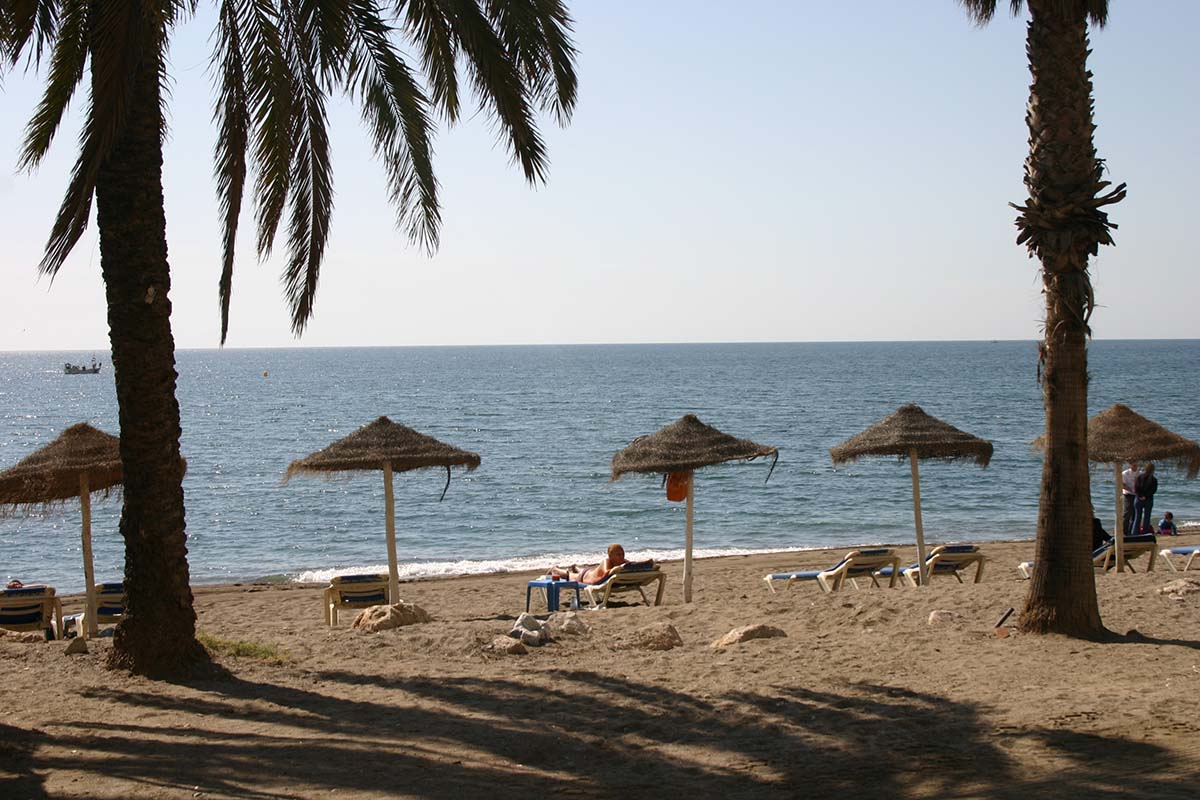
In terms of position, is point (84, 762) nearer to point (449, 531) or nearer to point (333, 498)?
point (449, 531)

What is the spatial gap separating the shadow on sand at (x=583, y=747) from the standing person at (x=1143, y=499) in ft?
43.9

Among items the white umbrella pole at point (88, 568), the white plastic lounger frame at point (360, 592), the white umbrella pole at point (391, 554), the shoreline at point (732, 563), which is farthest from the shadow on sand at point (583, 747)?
the shoreline at point (732, 563)

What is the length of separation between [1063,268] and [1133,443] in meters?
5.76

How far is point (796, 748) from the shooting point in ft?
21.6

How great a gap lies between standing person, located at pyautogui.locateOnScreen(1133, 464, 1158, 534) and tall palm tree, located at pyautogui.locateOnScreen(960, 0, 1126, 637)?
35.9ft

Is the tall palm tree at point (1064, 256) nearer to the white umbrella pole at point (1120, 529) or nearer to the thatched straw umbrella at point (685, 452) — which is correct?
the thatched straw umbrella at point (685, 452)

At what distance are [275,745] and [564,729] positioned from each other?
1.73 m

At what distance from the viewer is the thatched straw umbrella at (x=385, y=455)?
12.9 metres

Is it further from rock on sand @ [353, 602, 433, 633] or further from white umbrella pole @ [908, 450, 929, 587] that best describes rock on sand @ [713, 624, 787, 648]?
white umbrella pole @ [908, 450, 929, 587]

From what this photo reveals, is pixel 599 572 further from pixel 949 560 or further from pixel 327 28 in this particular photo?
pixel 327 28

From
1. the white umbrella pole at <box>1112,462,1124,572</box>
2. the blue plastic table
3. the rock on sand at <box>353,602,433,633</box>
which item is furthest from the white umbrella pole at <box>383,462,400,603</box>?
the white umbrella pole at <box>1112,462,1124,572</box>

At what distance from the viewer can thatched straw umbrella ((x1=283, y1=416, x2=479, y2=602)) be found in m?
12.9

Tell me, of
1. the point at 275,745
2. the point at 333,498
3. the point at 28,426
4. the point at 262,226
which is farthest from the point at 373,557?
the point at 28,426

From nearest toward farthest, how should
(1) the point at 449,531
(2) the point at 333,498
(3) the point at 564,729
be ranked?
(3) the point at 564,729
(1) the point at 449,531
(2) the point at 333,498
